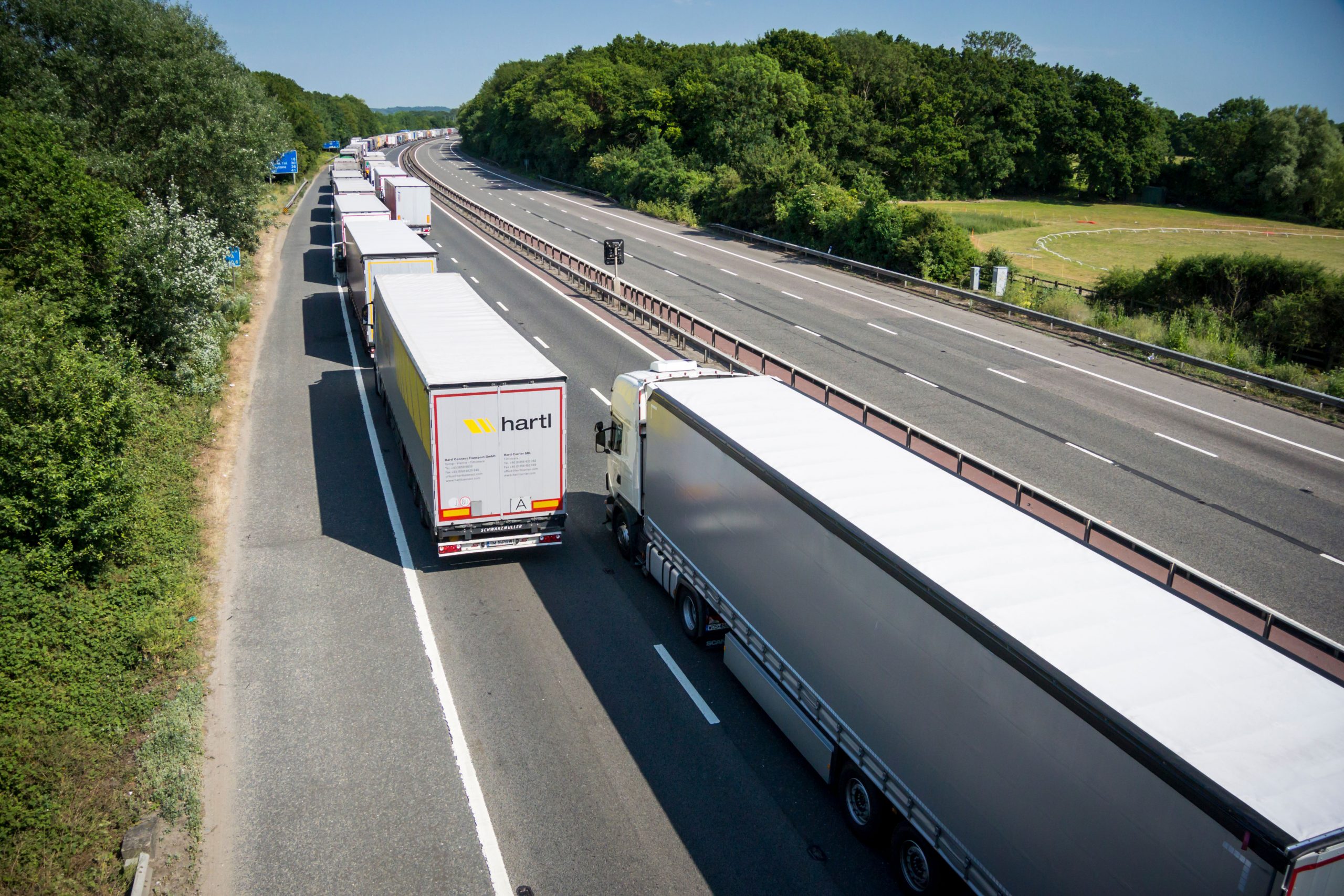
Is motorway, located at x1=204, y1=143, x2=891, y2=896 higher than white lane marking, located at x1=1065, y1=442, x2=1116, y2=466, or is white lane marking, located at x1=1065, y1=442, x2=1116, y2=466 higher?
white lane marking, located at x1=1065, y1=442, x2=1116, y2=466

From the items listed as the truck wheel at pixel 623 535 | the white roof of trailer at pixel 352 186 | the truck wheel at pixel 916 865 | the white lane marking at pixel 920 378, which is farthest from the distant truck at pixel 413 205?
the truck wheel at pixel 916 865

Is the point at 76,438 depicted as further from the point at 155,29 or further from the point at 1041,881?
the point at 155,29

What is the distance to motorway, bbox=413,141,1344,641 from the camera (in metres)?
15.6

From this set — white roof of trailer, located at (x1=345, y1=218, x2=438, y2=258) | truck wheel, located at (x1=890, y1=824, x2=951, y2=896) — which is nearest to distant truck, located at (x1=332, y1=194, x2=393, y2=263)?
white roof of trailer, located at (x1=345, y1=218, x2=438, y2=258)

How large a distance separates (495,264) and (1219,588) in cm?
3803

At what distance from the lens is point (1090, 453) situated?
65.0 feet

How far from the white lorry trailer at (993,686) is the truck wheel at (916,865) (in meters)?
0.03

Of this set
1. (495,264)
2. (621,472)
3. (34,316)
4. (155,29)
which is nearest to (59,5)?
(155,29)

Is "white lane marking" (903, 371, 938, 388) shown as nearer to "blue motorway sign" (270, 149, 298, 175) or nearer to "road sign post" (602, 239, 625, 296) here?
"road sign post" (602, 239, 625, 296)

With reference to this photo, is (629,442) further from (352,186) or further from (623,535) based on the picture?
(352,186)

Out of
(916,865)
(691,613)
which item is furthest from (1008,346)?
(916,865)

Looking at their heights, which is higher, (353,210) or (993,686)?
(353,210)

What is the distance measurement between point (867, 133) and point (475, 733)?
79.4 metres

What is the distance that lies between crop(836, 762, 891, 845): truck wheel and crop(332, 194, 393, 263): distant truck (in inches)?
1340
